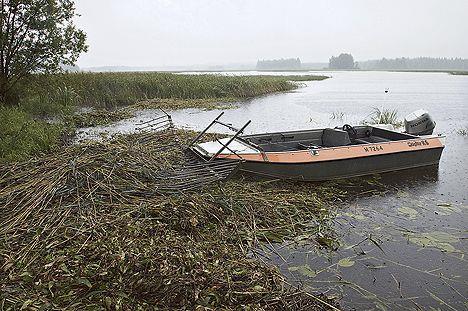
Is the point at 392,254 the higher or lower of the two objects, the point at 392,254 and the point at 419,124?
the lower

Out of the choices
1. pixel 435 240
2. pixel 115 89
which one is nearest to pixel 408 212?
pixel 435 240

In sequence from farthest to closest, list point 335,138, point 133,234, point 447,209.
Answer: point 335,138 < point 447,209 < point 133,234

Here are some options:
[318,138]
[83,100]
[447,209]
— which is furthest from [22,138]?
[83,100]

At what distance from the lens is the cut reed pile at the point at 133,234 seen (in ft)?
12.5

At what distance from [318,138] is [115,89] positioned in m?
15.3

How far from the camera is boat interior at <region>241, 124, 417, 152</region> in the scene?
9109mm

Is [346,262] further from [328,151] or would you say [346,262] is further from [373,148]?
[373,148]

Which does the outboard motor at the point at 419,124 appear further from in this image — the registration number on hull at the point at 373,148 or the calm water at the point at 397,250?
the registration number on hull at the point at 373,148

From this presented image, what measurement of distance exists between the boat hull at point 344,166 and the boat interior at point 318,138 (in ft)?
2.12

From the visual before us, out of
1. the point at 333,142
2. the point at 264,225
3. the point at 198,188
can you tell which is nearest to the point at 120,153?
the point at 198,188

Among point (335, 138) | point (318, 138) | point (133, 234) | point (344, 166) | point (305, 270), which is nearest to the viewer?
point (133, 234)

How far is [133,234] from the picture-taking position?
4.68 metres

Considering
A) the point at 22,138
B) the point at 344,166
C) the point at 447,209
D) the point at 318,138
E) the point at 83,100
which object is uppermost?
the point at 22,138

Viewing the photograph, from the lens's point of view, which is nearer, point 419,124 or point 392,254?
point 392,254
